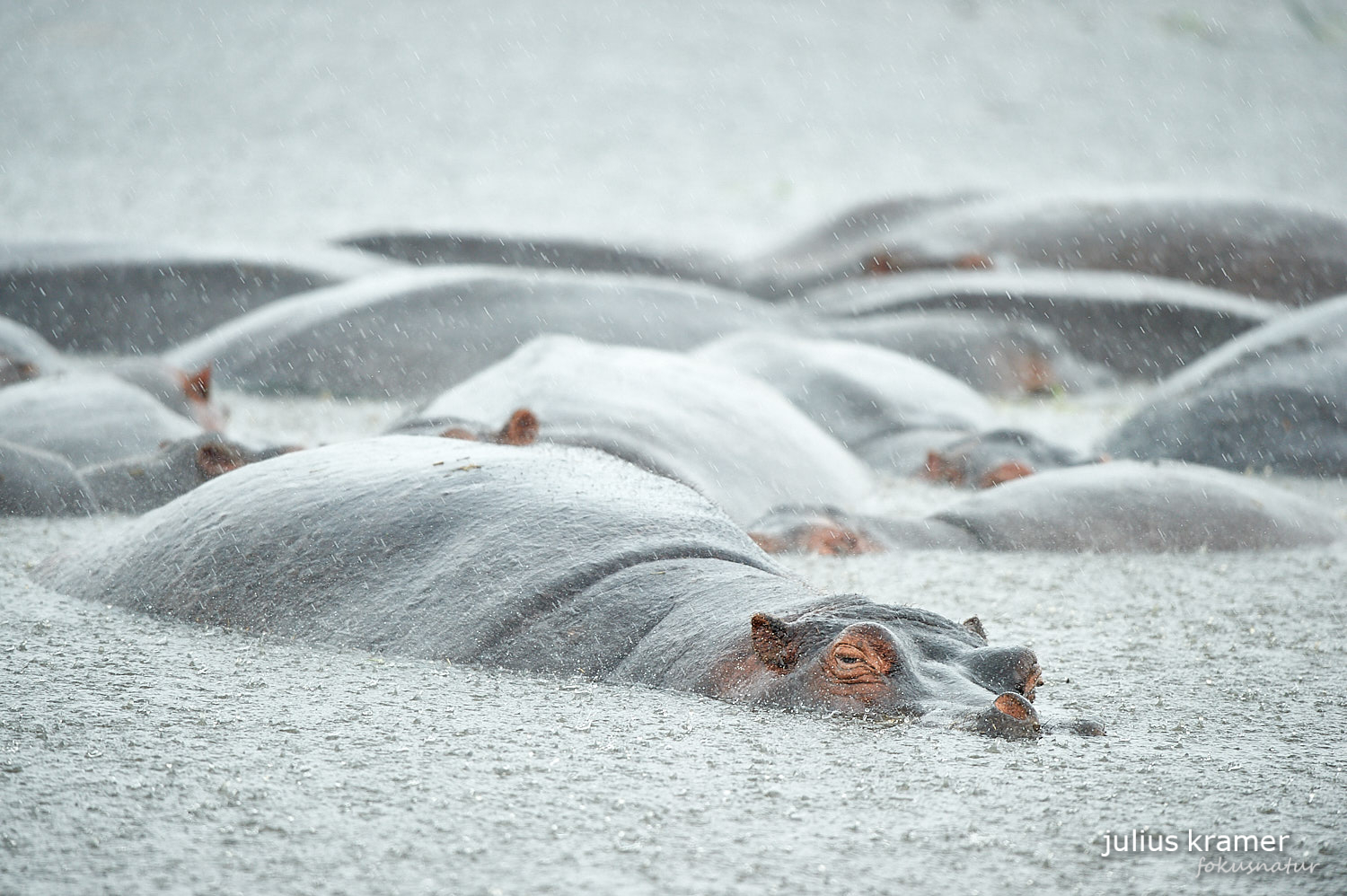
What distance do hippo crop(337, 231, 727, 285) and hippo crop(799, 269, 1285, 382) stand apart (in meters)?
0.77

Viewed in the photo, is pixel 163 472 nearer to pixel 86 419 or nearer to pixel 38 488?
pixel 38 488

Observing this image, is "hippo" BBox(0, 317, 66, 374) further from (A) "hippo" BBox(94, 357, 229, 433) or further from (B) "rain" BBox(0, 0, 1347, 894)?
(A) "hippo" BBox(94, 357, 229, 433)

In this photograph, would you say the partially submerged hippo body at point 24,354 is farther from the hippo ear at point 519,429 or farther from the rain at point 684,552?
the hippo ear at point 519,429

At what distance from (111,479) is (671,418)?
1.66 metres

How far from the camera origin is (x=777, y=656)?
2664 millimetres

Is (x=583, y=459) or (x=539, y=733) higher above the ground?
(x=583, y=459)

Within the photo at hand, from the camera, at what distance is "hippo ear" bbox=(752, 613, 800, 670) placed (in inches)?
104

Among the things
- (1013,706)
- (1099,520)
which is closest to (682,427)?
(1099,520)

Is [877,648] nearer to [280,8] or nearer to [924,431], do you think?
[924,431]

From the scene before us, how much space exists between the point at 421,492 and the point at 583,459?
46cm

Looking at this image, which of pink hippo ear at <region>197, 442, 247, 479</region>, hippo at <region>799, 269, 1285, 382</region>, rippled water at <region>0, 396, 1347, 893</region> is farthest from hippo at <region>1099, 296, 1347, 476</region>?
pink hippo ear at <region>197, 442, 247, 479</region>

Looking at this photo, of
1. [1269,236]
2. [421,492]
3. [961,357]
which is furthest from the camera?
[1269,236]

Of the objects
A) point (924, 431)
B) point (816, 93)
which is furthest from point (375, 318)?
point (816, 93)

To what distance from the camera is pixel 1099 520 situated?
4.77 m
